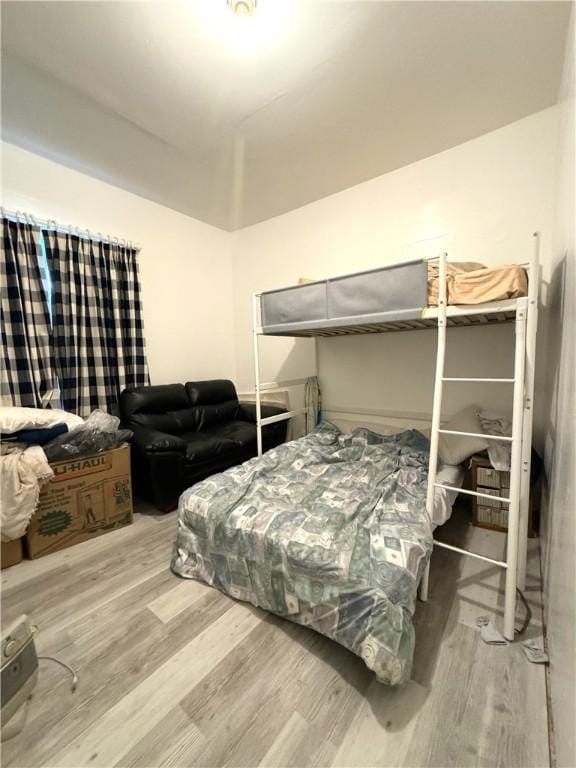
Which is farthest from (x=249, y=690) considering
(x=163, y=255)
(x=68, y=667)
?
(x=163, y=255)

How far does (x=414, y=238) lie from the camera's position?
8.94 feet

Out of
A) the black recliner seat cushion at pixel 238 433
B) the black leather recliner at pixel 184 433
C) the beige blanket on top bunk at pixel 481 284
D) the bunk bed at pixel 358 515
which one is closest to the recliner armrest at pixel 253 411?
the black leather recliner at pixel 184 433

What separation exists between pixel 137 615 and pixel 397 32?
10.6ft

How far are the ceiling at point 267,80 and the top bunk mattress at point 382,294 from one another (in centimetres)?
114

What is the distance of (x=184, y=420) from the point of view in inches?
121

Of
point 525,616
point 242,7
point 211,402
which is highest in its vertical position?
point 242,7

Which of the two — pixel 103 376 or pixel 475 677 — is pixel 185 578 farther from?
pixel 103 376

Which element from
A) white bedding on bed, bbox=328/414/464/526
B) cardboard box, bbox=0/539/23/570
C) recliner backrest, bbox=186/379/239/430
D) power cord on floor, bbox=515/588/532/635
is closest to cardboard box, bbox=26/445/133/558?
cardboard box, bbox=0/539/23/570

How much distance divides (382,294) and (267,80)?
1.45m

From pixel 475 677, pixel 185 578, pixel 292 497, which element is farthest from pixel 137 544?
pixel 475 677

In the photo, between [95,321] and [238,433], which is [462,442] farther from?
[95,321]

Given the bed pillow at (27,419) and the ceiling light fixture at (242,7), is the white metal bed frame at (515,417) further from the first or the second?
the bed pillow at (27,419)

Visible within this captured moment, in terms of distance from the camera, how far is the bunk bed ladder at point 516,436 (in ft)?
4.35

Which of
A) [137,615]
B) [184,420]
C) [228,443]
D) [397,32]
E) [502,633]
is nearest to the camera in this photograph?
[502,633]
